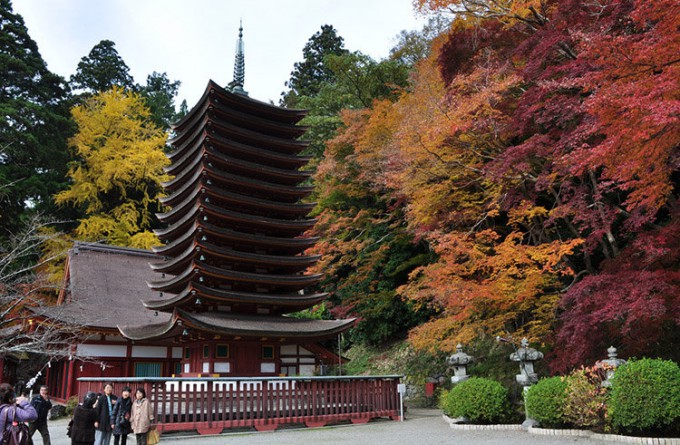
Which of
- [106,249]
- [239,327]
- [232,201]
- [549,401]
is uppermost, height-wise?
[232,201]

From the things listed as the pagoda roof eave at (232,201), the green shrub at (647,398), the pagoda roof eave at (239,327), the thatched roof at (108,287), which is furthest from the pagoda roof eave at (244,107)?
the green shrub at (647,398)

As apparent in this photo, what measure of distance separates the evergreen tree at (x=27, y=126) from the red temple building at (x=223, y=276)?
6.34m

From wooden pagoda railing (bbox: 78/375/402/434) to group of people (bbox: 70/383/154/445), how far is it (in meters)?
2.60

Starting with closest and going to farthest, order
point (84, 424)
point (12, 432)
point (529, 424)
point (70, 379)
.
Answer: point (12, 432) → point (84, 424) → point (529, 424) → point (70, 379)

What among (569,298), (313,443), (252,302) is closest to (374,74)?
(252,302)

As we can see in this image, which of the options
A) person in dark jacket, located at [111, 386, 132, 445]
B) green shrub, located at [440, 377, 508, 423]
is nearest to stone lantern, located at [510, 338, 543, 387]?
green shrub, located at [440, 377, 508, 423]

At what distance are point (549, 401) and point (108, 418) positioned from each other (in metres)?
8.18

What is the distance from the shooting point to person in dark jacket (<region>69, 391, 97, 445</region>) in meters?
7.81

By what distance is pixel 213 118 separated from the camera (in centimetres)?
1908

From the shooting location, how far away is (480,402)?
1164 cm

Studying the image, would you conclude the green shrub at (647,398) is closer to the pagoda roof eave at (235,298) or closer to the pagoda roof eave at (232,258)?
the pagoda roof eave at (235,298)

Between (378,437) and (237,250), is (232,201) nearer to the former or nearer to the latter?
(237,250)

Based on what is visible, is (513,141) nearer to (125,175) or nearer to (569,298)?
(569,298)

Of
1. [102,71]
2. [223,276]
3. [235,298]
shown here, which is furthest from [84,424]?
[102,71]
